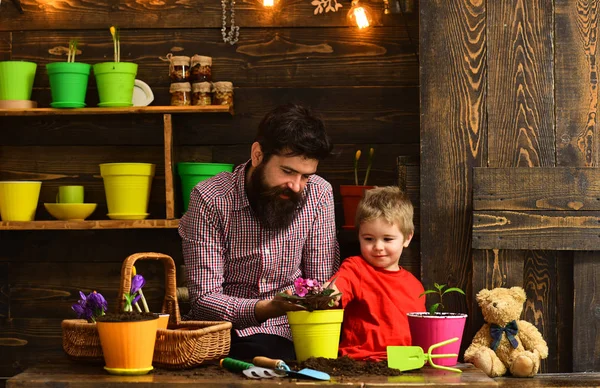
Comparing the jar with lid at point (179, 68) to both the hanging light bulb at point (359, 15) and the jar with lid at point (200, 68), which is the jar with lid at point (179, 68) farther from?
the hanging light bulb at point (359, 15)

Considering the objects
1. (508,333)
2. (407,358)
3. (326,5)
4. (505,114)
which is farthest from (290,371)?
(326,5)

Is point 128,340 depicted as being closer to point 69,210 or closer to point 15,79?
point 69,210

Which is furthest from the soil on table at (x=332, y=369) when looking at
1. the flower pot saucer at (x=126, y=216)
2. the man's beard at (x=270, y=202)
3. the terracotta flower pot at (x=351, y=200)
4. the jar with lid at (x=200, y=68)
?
the jar with lid at (x=200, y=68)

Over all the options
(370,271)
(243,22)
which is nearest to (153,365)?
(370,271)

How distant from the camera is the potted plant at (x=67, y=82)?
10.7 ft

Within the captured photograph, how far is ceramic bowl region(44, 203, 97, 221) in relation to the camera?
3348 mm

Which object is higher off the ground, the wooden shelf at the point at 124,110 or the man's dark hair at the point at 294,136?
the wooden shelf at the point at 124,110

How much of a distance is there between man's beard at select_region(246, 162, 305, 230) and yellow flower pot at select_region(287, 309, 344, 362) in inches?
20.9

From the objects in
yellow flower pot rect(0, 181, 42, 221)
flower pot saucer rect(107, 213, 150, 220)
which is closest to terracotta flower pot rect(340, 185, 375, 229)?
flower pot saucer rect(107, 213, 150, 220)

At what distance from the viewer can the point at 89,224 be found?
3.29m

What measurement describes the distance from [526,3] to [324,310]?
1286mm

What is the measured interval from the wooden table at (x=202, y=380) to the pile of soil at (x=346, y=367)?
35mm

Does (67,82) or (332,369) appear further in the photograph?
(67,82)

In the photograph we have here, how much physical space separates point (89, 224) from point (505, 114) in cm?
165
